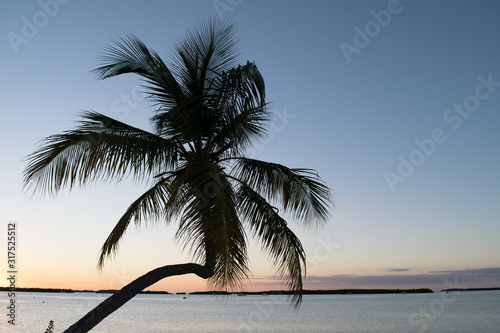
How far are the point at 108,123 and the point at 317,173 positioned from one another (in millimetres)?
3777

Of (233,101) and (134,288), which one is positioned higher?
(233,101)

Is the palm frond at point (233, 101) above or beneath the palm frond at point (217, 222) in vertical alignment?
above

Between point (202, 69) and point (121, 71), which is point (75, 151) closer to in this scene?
point (121, 71)

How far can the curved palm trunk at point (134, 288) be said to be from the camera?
20.8ft

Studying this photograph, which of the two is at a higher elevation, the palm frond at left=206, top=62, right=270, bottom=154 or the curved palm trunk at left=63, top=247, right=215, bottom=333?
the palm frond at left=206, top=62, right=270, bottom=154

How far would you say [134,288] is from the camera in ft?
21.9

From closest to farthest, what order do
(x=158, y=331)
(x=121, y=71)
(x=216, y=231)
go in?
(x=216, y=231), (x=121, y=71), (x=158, y=331)

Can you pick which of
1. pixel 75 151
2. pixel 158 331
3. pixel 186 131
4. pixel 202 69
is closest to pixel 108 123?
pixel 75 151

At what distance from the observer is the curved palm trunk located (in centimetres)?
635

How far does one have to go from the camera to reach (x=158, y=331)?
43.8 metres

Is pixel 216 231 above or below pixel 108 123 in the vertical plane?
below

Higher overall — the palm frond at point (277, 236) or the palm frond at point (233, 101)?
the palm frond at point (233, 101)

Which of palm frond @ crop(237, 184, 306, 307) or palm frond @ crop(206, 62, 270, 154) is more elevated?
palm frond @ crop(206, 62, 270, 154)

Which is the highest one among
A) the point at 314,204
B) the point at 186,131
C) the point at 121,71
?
the point at 121,71
